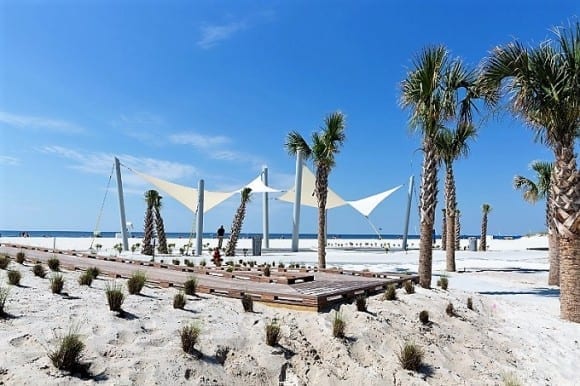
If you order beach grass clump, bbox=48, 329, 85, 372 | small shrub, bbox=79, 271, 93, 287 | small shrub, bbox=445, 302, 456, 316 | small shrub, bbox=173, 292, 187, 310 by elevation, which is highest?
small shrub, bbox=79, 271, 93, 287

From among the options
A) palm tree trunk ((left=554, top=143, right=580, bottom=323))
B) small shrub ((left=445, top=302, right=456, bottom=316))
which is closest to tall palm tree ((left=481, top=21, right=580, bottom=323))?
palm tree trunk ((left=554, top=143, right=580, bottom=323))

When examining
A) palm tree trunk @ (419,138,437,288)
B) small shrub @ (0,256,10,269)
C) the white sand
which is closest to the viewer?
the white sand

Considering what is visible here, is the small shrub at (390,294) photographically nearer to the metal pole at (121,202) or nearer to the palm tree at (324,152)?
the palm tree at (324,152)

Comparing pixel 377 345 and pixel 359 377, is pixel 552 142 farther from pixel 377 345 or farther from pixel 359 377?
pixel 359 377

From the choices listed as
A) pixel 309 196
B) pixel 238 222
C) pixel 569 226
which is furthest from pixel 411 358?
pixel 309 196

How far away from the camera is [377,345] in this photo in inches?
265

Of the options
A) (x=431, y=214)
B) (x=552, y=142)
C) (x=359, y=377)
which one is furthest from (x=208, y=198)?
(x=359, y=377)

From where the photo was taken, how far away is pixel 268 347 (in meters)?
5.96

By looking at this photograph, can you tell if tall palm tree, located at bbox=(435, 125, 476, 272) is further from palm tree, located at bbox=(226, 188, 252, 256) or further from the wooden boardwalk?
palm tree, located at bbox=(226, 188, 252, 256)

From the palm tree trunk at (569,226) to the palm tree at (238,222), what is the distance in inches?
696

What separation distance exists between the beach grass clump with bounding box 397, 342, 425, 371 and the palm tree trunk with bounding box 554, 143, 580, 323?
4.95 metres

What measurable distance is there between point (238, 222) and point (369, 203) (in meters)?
14.4

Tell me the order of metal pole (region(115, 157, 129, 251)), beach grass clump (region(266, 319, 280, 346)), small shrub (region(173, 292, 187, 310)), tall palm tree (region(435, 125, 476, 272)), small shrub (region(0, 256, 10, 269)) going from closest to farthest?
beach grass clump (region(266, 319, 280, 346)) < small shrub (region(173, 292, 187, 310)) < small shrub (region(0, 256, 10, 269)) < tall palm tree (region(435, 125, 476, 272)) < metal pole (region(115, 157, 129, 251))

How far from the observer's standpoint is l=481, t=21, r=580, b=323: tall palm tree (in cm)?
923
